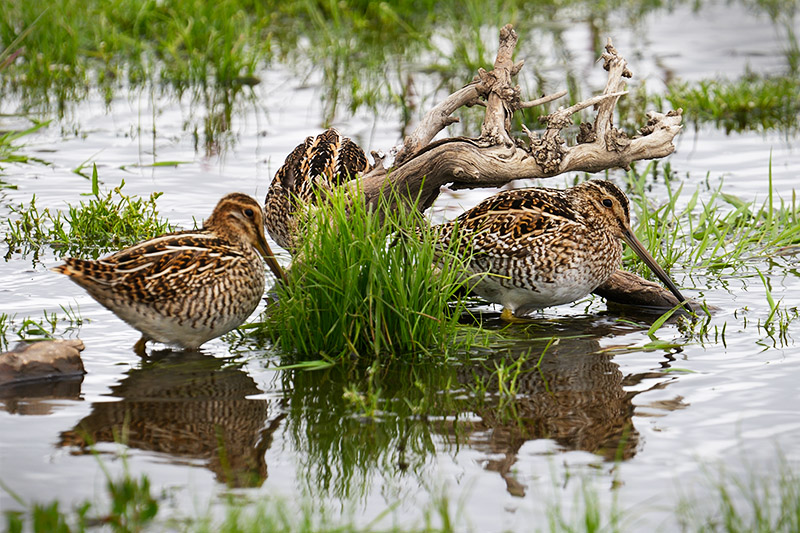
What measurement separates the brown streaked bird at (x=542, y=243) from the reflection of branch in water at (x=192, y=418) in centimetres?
176

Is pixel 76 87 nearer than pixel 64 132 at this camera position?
No

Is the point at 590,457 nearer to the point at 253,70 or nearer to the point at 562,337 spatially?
the point at 562,337

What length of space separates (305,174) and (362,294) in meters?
2.29

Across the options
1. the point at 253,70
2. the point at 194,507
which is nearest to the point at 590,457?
the point at 194,507

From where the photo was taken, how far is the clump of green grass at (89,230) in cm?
893

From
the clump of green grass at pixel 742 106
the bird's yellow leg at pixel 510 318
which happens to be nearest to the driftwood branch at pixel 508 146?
the bird's yellow leg at pixel 510 318

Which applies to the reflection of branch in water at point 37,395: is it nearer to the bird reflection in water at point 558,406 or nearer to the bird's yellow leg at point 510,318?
the bird reflection in water at point 558,406

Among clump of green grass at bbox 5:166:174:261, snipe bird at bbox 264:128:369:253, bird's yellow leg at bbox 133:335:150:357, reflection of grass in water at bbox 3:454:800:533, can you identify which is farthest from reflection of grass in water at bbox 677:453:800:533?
clump of green grass at bbox 5:166:174:261

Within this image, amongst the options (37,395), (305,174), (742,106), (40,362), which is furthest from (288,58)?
(37,395)

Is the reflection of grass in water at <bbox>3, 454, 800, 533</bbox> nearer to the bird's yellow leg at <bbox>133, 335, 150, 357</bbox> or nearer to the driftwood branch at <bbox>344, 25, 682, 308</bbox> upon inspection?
the bird's yellow leg at <bbox>133, 335, 150, 357</bbox>

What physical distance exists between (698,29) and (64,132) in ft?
31.7

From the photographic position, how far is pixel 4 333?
7.08 metres

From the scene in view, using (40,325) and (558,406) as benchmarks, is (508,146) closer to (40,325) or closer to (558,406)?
(558,406)

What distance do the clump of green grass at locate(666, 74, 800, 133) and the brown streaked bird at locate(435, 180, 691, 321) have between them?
4914 mm
